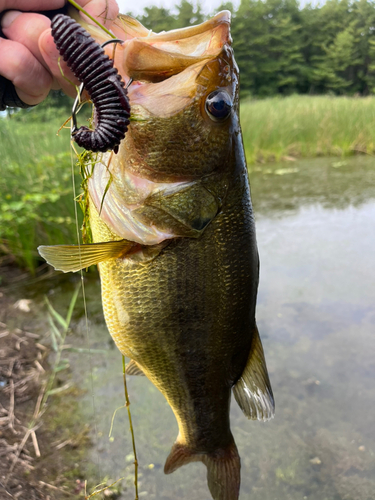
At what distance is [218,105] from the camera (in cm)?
116

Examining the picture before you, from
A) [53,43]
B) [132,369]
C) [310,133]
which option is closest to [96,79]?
[53,43]

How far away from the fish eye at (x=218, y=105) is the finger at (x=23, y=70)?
62 centimetres

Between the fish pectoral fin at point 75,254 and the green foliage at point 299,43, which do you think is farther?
the green foliage at point 299,43

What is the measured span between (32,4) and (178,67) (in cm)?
53

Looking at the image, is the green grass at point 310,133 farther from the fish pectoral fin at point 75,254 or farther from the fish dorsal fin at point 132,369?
the fish pectoral fin at point 75,254

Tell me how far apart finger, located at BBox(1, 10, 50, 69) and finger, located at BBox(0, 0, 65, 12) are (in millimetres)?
22

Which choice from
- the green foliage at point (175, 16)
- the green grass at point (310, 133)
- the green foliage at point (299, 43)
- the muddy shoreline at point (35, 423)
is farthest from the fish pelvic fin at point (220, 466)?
the green foliage at point (175, 16)

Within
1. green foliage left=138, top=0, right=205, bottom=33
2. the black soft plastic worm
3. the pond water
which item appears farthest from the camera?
green foliage left=138, top=0, right=205, bottom=33

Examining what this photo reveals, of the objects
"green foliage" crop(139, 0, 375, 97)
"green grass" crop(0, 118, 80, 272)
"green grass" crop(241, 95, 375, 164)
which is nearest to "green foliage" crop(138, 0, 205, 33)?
"green foliage" crop(139, 0, 375, 97)

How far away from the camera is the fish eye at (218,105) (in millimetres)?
1154

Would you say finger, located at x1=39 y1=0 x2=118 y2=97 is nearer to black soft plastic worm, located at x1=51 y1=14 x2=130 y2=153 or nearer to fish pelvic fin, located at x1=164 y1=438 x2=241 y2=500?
black soft plastic worm, located at x1=51 y1=14 x2=130 y2=153

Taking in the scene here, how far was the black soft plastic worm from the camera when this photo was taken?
84 centimetres

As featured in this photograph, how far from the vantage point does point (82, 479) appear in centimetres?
232

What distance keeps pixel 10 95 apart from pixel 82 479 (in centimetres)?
215
